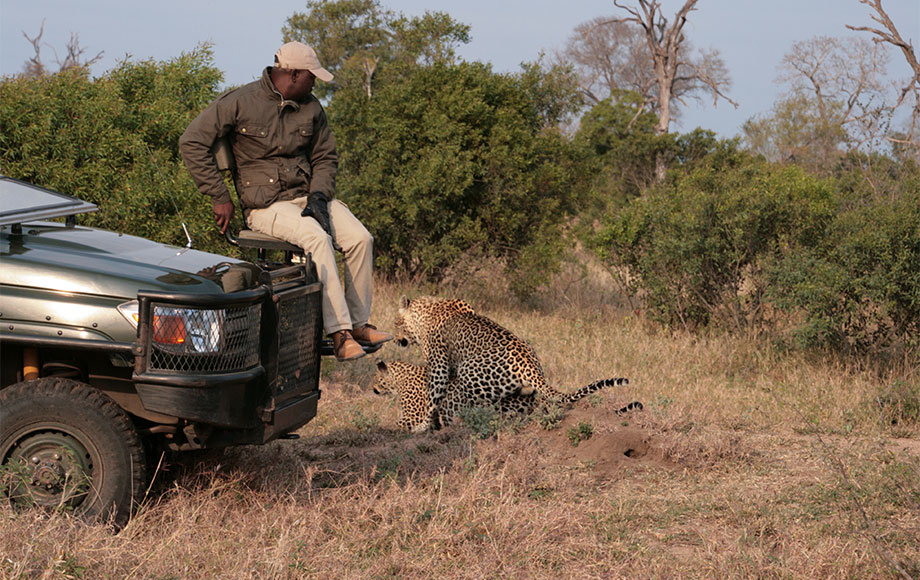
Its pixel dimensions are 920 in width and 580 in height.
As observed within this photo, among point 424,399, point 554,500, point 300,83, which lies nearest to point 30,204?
point 300,83

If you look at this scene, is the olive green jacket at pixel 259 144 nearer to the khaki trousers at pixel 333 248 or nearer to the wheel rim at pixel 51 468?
the khaki trousers at pixel 333 248

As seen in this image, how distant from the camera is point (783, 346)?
10000 mm

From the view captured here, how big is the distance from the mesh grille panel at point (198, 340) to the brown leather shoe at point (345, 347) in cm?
102

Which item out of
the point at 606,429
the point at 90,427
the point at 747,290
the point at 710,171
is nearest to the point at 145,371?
the point at 90,427

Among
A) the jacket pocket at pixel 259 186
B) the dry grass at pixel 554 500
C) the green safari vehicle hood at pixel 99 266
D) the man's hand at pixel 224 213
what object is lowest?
the dry grass at pixel 554 500

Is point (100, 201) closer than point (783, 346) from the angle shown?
Yes

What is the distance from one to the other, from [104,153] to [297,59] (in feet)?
11.4

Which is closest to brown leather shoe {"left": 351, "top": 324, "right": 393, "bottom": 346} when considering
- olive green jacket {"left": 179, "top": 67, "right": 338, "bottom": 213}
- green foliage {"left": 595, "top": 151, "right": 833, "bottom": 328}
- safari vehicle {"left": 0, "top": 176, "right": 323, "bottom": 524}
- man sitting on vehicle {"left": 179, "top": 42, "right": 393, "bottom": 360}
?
man sitting on vehicle {"left": 179, "top": 42, "right": 393, "bottom": 360}

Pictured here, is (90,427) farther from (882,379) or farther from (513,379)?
(882,379)

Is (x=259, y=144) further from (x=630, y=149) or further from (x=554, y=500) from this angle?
(x=630, y=149)

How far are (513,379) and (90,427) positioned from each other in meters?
3.75

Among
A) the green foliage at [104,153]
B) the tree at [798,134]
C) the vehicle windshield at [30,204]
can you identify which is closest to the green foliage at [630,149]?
the tree at [798,134]

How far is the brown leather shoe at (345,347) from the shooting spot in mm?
5391

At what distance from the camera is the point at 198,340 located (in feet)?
13.9
